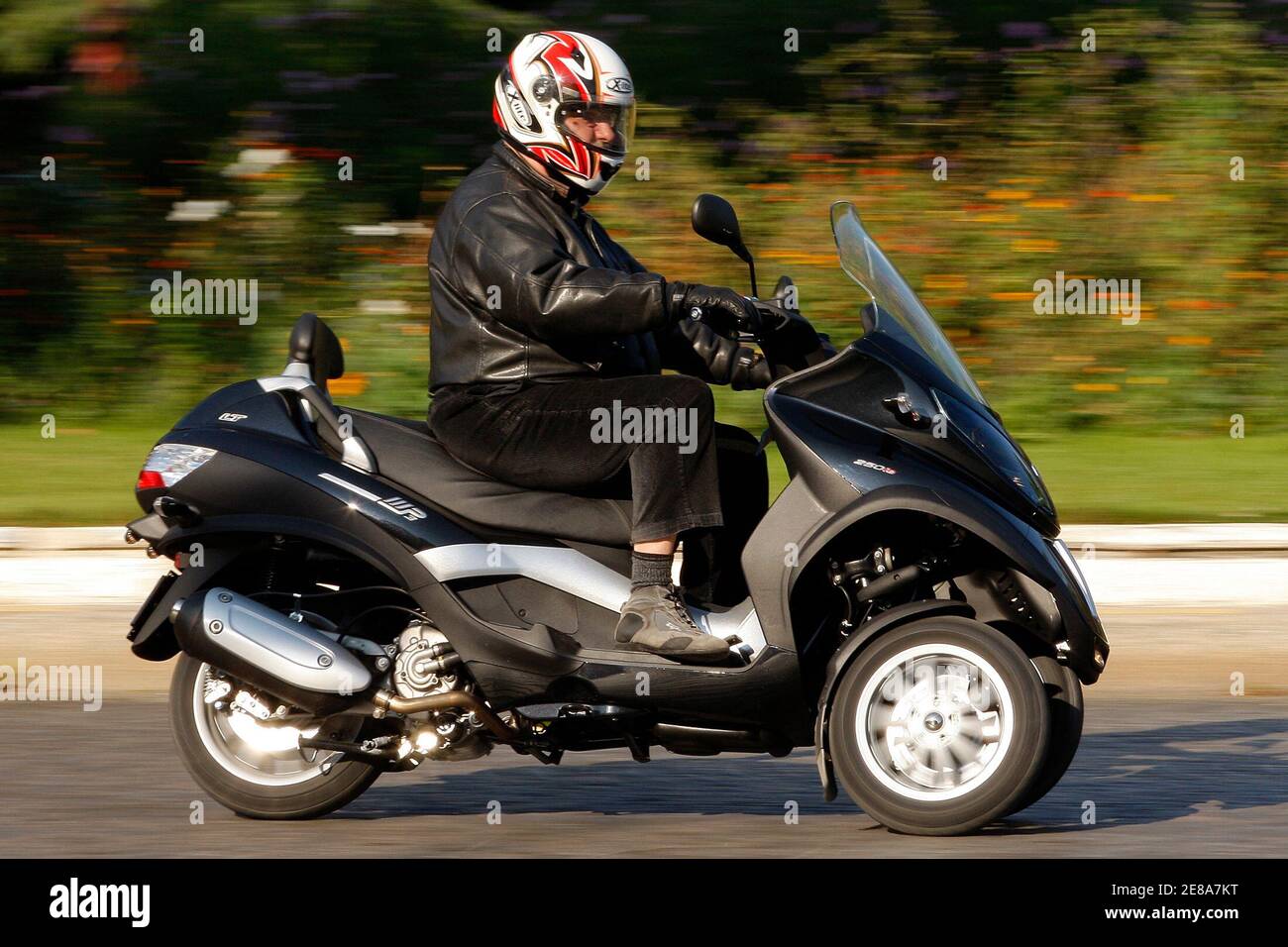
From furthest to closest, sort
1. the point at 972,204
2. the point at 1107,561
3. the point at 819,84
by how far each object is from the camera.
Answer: the point at 819,84, the point at 972,204, the point at 1107,561

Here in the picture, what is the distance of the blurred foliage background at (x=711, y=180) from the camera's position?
1193 centimetres

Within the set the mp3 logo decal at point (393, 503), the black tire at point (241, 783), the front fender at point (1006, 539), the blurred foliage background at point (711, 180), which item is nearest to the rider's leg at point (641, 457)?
the mp3 logo decal at point (393, 503)

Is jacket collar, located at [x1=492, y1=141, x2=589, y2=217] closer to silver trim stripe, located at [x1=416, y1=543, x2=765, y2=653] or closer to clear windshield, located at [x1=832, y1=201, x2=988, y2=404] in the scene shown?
clear windshield, located at [x1=832, y1=201, x2=988, y2=404]

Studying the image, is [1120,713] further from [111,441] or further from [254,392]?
[111,441]

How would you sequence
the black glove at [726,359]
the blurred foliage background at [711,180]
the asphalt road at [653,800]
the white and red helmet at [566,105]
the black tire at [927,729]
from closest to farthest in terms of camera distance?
the black tire at [927,729] < the asphalt road at [653,800] < the white and red helmet at [566,105] < the black glove at [726,359] < the blurred foliage background at [711,180]

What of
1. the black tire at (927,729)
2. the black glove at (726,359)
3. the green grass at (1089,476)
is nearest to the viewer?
the black tire at (927,729)

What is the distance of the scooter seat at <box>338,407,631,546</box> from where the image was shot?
535cm

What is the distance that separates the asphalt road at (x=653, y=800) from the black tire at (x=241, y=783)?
0.05 m

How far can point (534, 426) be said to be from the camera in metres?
5.31

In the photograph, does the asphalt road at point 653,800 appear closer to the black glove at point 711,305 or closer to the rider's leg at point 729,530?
the rider's leg at point 729,530

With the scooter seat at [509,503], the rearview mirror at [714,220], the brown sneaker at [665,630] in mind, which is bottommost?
the brown sneaker at [665,630]

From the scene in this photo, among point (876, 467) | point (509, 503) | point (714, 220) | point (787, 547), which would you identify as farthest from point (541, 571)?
point (714, 220)
